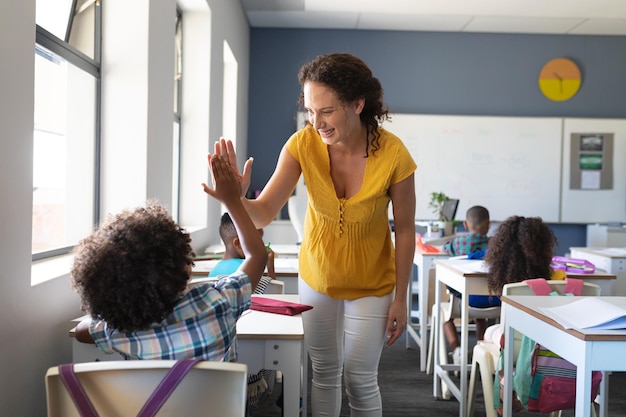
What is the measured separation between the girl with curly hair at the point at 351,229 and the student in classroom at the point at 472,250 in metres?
1.65

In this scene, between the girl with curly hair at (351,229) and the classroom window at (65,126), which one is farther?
the classroom window at (65,126)

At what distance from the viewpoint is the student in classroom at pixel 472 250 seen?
338 cm

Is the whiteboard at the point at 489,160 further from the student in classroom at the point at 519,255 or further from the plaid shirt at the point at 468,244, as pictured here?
the student in classroom at the point at 519,255

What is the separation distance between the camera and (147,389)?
1.11 meters

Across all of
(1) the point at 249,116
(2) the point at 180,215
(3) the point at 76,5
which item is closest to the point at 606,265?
(2) the point at 180,215

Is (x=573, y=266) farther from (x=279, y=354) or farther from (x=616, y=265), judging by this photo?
(x=279, y=354)

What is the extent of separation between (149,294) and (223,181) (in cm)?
34

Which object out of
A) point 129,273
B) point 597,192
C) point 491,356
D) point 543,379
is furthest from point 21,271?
point 597,192

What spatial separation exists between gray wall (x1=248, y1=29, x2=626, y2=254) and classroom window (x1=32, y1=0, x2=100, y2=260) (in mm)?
4134

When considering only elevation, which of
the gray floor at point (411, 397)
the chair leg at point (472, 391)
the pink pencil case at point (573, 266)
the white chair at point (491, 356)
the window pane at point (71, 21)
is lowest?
the gray floor at point (411, 397)

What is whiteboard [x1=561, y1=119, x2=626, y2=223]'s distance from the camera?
6652mm

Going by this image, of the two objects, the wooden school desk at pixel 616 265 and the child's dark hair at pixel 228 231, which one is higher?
the child's dark hair at pixel 228 231

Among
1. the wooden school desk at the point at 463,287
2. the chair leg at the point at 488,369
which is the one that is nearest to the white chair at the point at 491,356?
the chair leg at the point at 488,369

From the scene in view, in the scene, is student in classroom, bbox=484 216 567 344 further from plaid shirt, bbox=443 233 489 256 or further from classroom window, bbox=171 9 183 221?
classroom window, bbox=171 9 183 221
